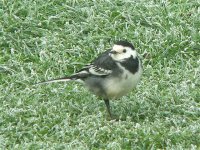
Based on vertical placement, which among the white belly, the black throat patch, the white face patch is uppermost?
the white face patch

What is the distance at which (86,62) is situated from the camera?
10.0 metres

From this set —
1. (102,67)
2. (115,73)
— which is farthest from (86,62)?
(115,73)

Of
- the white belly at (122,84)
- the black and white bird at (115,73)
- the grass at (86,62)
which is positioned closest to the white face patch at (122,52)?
the black and white bird at (115,73)

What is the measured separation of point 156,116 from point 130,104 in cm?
38

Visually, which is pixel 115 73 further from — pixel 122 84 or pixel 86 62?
pixel 86 62

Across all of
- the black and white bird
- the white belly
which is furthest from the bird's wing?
the white belly

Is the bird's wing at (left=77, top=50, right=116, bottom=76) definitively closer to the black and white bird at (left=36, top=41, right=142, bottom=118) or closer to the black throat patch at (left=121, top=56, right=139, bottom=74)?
the black and white bird at (left=36, top=41, right=142, bottom=118)

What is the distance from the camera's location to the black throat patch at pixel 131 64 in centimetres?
842

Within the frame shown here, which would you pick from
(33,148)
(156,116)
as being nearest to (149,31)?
(156,116)

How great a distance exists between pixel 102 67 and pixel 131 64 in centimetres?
31

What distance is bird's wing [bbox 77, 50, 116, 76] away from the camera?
8.52 metres

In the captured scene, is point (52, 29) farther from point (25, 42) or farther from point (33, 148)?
point (33, 148)

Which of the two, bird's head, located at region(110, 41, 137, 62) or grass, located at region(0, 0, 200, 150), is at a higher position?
bird's head, located at region(110, 41, 137, 62)

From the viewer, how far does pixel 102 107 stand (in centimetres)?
892
